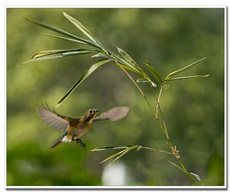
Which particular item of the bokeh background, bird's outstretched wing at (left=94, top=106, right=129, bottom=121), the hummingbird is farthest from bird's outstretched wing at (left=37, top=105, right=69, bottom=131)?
the bokeh background

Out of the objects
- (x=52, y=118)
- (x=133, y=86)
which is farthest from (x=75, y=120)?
(x=133, y=86)

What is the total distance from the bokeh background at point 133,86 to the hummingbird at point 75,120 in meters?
6.14

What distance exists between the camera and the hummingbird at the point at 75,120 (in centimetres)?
145

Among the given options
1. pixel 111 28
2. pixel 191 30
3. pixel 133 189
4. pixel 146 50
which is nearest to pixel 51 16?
pixel 111 28

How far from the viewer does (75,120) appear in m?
1.50

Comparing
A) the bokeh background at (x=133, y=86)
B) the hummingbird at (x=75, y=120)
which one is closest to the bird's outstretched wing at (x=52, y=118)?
the hummingbird at (x=75, y=120)

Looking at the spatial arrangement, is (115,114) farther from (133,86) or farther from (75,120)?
(133,86)

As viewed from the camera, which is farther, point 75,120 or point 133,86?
point 133,86

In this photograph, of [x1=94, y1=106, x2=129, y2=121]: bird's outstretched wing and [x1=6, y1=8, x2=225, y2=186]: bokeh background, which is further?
[x1=6, y1=8, x2=225, y2=186]: bokeh background

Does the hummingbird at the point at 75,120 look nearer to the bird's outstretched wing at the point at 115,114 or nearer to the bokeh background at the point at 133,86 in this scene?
the bird's outstretched wing at the point at 115,114

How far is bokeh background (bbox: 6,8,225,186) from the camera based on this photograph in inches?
331

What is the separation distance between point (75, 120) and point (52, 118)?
0.07 metres

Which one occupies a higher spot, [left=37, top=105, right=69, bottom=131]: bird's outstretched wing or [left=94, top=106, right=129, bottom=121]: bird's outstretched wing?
[left=37, top=105, right=69, bottom=131]: bird's outstretched wing

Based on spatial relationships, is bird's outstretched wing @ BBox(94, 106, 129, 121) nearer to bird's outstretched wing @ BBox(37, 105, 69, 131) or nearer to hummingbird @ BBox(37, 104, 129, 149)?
hummingbird @ BBox(37, 104, 129, 149)
